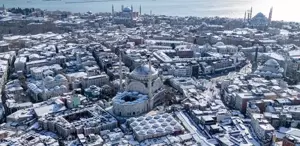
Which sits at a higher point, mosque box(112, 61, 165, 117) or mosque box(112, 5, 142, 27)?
mosque box(112, 5, 142, 27)

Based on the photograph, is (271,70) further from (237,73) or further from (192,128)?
(192,128)

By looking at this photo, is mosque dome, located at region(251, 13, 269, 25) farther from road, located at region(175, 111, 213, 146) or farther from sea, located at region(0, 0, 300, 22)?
road, located at region(175, 111, 213, 146)

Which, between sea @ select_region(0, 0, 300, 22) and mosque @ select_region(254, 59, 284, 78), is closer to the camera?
mosque @ select_region(254, 59, 284, 78)

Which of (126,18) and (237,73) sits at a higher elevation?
(126,18)

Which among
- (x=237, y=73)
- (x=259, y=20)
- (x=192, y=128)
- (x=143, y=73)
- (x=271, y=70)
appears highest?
(x=259, y=20)

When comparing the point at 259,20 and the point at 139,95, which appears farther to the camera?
the point at 259,20

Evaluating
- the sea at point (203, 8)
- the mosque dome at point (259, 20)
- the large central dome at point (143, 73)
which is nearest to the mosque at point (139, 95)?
the large central dome at point (143, 73)

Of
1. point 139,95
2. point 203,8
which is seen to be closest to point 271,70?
point 139,95

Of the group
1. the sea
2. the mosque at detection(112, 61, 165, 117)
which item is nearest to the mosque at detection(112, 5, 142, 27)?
the sea

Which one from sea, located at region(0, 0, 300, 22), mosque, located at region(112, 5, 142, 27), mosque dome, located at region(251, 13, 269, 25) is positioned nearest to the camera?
mosque dome, located at region(251, 13, 269, 25)
